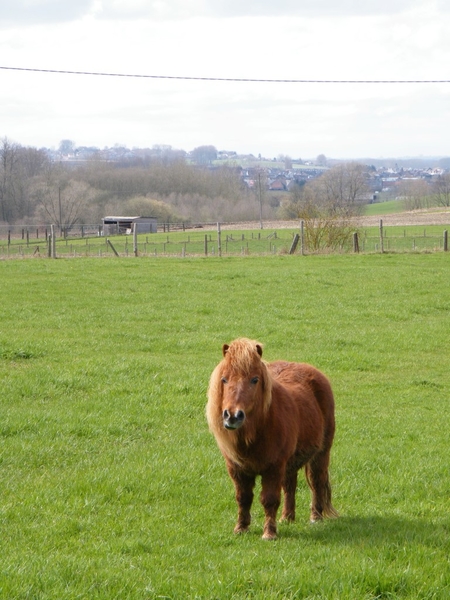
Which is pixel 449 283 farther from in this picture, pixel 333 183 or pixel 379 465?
pixel 333 183

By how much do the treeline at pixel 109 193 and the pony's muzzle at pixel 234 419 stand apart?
7845 cm

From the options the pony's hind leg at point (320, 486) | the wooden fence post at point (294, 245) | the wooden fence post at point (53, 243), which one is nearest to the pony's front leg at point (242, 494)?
the pony's hind leg at point (320, 486)

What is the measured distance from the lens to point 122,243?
61.8 meters

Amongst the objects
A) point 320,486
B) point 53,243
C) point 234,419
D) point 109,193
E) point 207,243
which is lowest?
point 320,486

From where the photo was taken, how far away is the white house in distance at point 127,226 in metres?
74.9

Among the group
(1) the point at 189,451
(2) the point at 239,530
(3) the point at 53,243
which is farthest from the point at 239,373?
(3) the point at 53,243

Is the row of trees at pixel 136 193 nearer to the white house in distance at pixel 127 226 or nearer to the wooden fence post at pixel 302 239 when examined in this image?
the white house in distance at pixel 127 226

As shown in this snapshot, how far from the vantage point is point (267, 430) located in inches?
251

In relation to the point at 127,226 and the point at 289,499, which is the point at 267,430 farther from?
the point at 127,226

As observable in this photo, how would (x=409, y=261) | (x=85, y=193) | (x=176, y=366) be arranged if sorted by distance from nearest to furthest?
(x=176, y=366) → (x=409, y=261) → (x=85, y=193)

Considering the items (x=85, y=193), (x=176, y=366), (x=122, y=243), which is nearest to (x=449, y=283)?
(x=176, y=366)

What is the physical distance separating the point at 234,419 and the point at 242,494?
1.06m

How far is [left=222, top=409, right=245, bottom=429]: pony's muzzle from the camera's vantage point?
5734 mm

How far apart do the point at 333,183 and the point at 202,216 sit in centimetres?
1812
